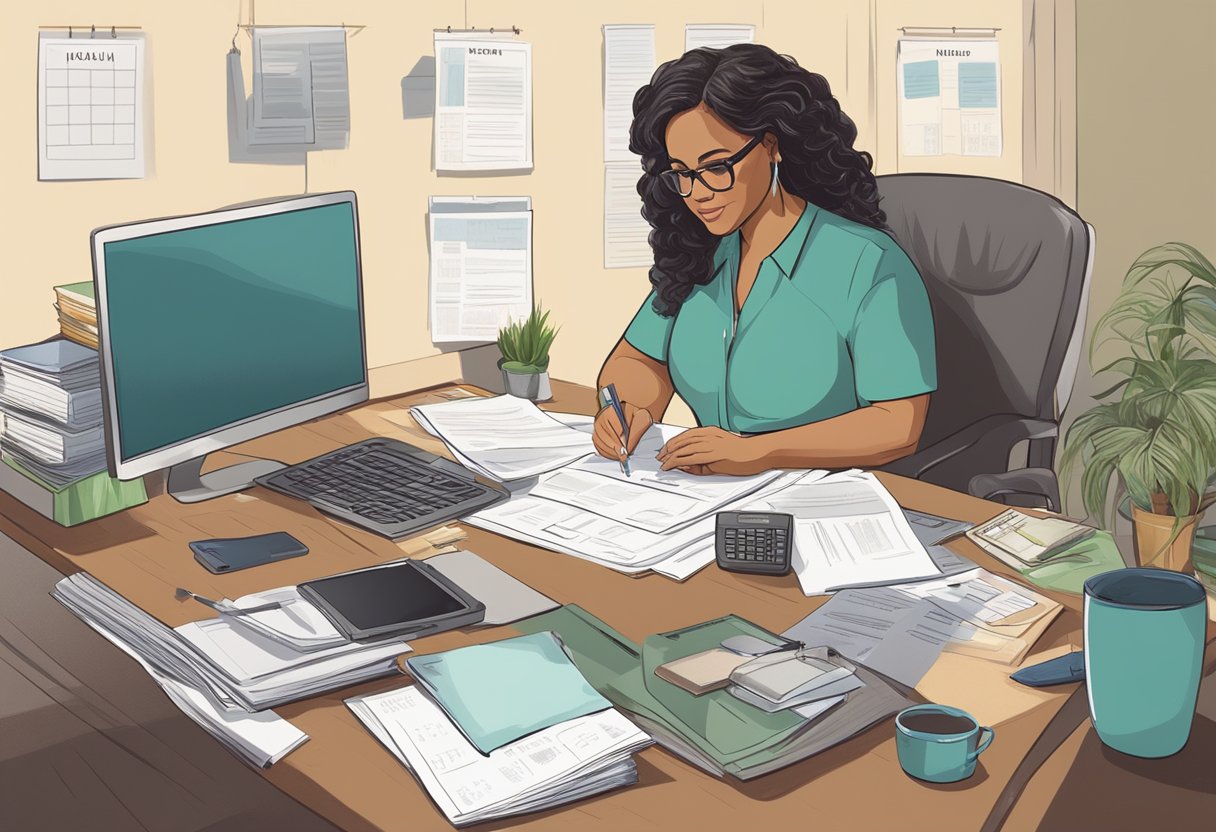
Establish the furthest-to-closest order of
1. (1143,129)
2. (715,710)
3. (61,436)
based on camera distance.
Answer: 1. (1143,129)
2. (61,436)
3. (715,710)

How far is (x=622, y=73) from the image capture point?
263 cm

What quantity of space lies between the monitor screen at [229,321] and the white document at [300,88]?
1.65ft

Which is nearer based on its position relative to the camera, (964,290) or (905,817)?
(905,817)

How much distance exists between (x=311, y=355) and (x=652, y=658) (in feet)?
2.95

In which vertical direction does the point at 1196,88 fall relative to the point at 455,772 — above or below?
above

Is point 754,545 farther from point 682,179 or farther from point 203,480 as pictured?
point 203,480

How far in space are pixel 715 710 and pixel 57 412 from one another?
1047 mm

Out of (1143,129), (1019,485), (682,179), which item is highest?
(1143,129)

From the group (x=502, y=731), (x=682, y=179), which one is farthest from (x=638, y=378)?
(x=502, y=731)

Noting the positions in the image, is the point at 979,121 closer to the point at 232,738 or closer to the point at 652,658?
the point at 652,658

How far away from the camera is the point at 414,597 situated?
4.09 ft

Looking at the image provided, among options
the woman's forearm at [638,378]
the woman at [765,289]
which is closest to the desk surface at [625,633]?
the woman at [765,289]

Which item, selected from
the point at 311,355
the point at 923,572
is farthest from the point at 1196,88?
the point at 311,355

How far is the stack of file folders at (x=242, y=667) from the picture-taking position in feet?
3.34
